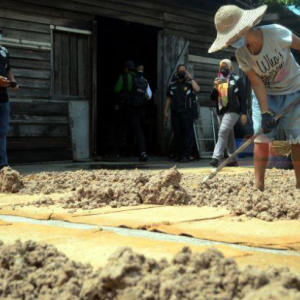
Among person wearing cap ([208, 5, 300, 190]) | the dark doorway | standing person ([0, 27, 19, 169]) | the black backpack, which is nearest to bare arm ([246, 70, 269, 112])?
person wearing cap ([208, 5, 300, 190])

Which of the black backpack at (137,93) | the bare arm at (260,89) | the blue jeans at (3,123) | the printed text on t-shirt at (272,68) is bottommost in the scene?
the blue jeans at (3,123)

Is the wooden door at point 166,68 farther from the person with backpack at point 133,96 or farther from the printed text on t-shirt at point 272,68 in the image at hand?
the printed text on t-shirt at point 272,68

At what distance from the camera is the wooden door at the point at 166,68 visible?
12992 millimetres

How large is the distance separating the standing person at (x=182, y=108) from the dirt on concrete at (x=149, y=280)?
983 centimetres

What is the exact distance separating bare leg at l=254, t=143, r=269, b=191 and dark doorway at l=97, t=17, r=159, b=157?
8.70 m

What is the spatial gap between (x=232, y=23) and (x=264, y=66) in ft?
1.40


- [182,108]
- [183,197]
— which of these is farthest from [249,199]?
[182,108]

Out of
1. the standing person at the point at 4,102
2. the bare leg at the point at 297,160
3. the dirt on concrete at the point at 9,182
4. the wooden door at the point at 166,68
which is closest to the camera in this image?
the bare leg at the point at 297,160

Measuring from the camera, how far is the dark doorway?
1439cm

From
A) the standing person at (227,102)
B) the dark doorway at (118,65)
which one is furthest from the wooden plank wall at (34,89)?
the dark doorway at (118,65)

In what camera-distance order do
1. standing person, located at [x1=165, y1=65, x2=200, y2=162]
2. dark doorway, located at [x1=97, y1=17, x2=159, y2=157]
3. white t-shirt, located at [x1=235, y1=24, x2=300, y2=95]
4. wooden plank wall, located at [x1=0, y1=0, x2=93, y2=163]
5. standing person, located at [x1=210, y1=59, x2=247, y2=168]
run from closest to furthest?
white t-shirt, located at [x1=235, y1=24, x2=300, y2=95]
standing person, located at [x1=210, y1=59, x2=247, y2=168]
wooden plank wall, located at [x1=0, y1=0, x2=93, y2=163]
standing person, located at [x1=165, y1=65, x2=200, y2=162]
dark doorway, located at [x1=97, y1=17, x2=159, y2=157]

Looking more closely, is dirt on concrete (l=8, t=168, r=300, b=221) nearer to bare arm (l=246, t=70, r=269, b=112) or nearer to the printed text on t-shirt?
bare arm (l=246, t=70, r=269, b=112)

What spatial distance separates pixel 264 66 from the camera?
4.83 meters

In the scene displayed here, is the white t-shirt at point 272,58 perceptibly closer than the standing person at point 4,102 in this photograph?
Yes
